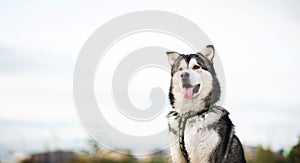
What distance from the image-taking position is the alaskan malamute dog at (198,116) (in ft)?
11.2

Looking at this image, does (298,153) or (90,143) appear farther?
(298,153)

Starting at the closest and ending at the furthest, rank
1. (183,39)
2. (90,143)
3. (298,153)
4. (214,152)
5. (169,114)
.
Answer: (214,152), (169,114), (183,39), (90,143), (298,153)

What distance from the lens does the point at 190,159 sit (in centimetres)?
346

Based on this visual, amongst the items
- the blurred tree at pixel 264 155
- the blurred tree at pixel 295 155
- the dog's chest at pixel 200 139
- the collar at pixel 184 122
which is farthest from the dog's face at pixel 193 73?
the blurred tree at pixel 295 155

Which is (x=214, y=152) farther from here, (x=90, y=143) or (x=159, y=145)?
(x=90, y=143)

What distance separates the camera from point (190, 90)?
3488 mm

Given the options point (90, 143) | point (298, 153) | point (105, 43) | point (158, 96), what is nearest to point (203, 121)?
point (158, 96)

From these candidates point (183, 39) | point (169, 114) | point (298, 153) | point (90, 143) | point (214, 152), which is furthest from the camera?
point (298, 153)

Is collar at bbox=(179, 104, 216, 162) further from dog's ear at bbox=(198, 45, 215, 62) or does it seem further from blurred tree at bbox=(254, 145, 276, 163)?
blurred tree at bbox=(254, 145, 276, 163)

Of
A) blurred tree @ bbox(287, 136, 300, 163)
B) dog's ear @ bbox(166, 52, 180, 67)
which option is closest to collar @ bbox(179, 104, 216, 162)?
dog's ear @ bbox(166, 52, 180, 67)

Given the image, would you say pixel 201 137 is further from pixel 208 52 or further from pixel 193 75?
pixel 208 52

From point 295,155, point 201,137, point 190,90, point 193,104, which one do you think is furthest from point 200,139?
point 295,155

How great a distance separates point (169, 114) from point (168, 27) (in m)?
0.90

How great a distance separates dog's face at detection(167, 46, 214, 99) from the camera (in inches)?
134
